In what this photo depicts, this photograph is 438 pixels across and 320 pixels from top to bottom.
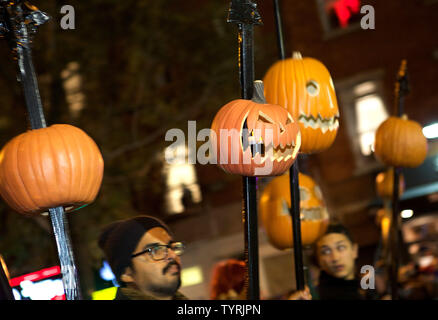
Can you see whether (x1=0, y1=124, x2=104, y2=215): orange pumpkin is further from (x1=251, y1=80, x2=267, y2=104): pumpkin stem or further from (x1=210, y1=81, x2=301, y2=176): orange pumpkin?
(x1=251, y1=80, x2=267, y2=104): pumpkin stem

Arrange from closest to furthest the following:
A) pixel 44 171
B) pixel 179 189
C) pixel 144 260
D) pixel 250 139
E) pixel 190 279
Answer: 1. pixel 44 171
2. pixel 250 139
3. pixel 144 260
4. pixel 190 279
5. pixel 179 189

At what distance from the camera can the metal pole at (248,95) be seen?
234 centimetres

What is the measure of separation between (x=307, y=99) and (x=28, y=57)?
1.45 metres

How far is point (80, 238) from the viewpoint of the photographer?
275 inches

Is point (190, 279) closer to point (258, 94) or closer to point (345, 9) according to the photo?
point (258, 94)

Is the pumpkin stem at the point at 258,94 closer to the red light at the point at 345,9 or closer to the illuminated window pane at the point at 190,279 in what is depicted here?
the illuminated window pane at the point at 190,279

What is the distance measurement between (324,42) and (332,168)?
2.66 metres

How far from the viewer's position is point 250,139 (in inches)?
91.5

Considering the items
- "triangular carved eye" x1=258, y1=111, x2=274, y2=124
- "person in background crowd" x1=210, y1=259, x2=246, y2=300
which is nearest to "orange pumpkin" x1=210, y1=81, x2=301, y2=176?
"triangular carved eye" x1=258, y1=111, x2=274, y2=124

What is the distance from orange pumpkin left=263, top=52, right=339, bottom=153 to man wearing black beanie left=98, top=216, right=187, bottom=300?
91cm

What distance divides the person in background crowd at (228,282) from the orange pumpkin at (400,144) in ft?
4.63

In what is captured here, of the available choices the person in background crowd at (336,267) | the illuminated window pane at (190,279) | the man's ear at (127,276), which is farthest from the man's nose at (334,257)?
the man's ear at (127,276)

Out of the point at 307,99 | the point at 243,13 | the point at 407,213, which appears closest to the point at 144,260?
the point at 307,99

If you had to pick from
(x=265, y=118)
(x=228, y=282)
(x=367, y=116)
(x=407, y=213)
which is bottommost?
(x=228, y=282)
